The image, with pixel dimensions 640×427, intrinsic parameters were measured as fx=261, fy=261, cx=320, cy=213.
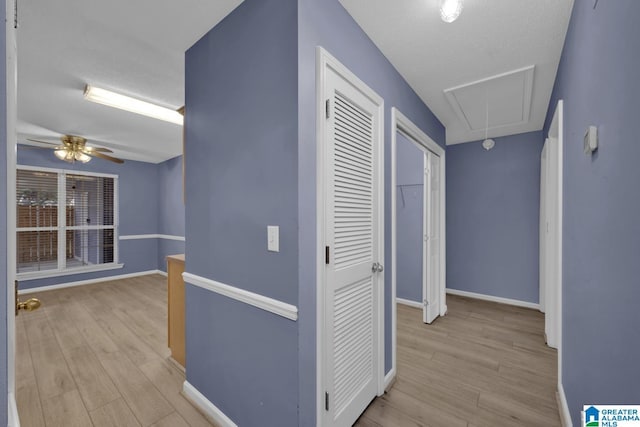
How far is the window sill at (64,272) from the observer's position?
419 centimetres

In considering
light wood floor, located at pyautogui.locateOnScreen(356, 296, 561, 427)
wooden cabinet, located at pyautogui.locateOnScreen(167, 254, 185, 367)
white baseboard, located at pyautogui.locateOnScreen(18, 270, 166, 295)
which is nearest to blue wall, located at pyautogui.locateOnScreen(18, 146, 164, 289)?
white baseboard, located at pyautogui.locateOnScreen(18, 270, 166, 295)

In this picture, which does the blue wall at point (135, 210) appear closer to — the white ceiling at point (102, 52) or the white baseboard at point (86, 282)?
the white baseboard at point (86, 282)

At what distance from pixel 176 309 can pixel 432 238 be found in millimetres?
2785

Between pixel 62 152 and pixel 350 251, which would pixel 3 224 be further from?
pixel 62 152

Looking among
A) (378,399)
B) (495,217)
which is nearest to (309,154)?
(378,399)

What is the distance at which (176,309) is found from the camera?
7.40 feet

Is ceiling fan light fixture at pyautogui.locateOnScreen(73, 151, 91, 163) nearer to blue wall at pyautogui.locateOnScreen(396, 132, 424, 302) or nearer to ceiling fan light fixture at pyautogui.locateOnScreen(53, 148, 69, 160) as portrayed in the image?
ceiling fan light fixture at pyautogui.locateOnScreen(53, 148, 69, 160)

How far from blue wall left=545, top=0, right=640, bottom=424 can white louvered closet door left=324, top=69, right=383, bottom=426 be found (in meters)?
1.03

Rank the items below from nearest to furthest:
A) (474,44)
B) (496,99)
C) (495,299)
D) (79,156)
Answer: (474,44) < (496,99) < (79,156) < (495,299)

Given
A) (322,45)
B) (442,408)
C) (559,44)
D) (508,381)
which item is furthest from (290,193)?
(508,381)

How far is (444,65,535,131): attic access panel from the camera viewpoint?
7.34 ft

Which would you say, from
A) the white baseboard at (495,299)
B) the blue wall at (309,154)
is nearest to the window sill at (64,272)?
the blue wall at (309,154)

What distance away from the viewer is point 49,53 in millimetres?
1844

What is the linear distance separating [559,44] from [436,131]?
135 centimetres
